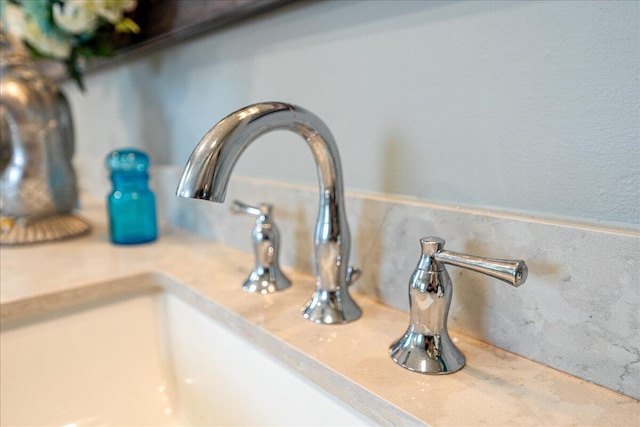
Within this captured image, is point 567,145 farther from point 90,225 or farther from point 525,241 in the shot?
point 90,225

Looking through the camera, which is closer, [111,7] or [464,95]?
[464,95]

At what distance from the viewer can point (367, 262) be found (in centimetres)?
53

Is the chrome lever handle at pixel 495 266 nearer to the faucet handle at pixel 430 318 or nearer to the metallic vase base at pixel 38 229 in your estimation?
the faucet handle at pixel 430 318

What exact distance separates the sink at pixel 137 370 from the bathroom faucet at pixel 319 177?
8cm

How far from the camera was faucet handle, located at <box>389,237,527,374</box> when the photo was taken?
38cm

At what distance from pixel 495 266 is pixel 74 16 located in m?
0.76

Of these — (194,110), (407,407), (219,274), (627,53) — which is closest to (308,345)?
(407,407)

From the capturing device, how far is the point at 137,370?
61 cm

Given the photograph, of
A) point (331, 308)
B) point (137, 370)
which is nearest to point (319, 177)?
point (331, 308)

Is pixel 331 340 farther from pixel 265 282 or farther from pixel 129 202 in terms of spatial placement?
pixel 129 202

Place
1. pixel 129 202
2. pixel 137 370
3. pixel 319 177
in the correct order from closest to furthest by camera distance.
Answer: pixel 319 177
pixel 137 370
pixel 129 202

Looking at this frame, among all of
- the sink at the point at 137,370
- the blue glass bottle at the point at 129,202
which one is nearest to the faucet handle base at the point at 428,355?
the sink at the point at 137,370

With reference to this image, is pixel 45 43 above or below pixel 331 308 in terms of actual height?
above

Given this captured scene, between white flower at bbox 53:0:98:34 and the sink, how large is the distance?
1.53ft
